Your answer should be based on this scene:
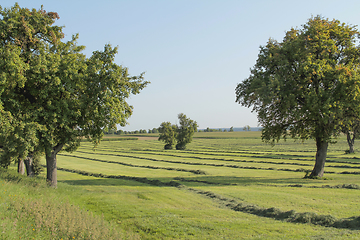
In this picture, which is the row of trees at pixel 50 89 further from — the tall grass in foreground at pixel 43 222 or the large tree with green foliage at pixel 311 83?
the large tree with green foliage at pixel 311 83

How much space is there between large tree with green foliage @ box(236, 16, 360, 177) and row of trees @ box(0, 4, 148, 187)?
16.1m

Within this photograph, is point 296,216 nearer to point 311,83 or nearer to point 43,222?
point 43,222

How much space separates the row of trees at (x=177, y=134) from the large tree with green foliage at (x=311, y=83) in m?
82.9

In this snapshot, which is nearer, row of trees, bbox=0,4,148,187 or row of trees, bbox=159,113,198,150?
row of trees, bbox=0,4,148,187

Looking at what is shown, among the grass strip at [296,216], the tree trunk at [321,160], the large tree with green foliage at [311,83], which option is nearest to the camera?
the grass strip at [296,216]

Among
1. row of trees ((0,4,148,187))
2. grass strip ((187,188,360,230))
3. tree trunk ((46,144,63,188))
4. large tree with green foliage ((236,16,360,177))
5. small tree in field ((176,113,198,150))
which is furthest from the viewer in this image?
small tree in field ((176,113,198,150))

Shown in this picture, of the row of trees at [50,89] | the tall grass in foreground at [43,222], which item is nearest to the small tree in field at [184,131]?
the row of trees at [50,89]

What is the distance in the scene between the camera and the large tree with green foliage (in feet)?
95.1

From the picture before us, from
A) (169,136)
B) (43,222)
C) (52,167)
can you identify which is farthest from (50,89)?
(169,136)

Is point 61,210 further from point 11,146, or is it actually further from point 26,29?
point 26,29

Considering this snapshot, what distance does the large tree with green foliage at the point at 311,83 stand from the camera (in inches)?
1142

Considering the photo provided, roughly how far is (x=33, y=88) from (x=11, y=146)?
5.02 meters

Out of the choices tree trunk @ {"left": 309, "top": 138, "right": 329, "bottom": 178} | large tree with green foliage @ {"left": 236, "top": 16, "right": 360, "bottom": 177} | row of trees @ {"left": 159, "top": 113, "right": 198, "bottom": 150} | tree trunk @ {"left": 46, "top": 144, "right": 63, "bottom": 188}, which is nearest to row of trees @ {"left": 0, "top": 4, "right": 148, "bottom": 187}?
tree trunk @ {"left": 46, "top": 144, "right": 63, "bottom": 188}

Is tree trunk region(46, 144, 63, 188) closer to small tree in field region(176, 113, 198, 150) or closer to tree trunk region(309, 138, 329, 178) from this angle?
tree trunk region(309, 138, 329, 178)
